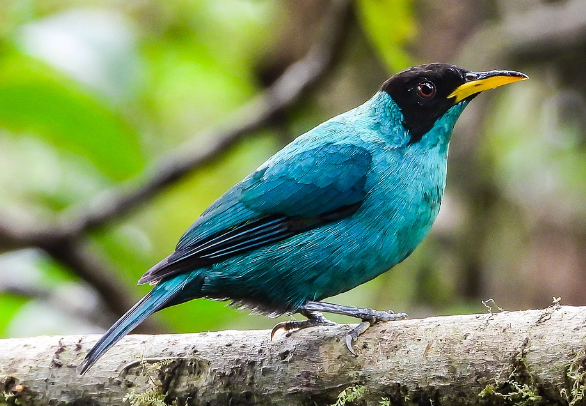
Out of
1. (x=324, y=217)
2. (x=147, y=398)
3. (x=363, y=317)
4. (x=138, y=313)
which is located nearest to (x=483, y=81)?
(x=324, y=217)

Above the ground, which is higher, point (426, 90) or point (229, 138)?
point (229, 138)

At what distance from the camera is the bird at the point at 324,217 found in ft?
13.1

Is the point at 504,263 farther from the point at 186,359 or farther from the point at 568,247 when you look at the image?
the point at 186,359

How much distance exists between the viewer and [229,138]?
6.38 meters

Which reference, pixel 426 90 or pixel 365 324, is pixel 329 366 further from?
pixel 426 90

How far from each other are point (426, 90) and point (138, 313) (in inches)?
75.6

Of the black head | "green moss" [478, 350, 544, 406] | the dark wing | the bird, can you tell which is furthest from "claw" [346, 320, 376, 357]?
the black head

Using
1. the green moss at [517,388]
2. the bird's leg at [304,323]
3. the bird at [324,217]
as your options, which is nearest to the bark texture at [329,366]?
the green moss at [517,388]

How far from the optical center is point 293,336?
12.3 feet

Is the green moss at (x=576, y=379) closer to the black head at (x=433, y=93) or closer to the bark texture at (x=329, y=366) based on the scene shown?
the bark texture at (x=329, y=366)

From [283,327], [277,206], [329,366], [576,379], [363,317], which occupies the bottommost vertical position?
[576,379]

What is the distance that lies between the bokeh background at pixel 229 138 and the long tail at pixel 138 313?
2.13 meters

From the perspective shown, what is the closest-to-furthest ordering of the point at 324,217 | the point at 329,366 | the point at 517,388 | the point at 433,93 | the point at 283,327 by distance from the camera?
the point at 517,388 → the point at 329,366 → the point at 283,327 → the point at 324,217 → the point at 433,93

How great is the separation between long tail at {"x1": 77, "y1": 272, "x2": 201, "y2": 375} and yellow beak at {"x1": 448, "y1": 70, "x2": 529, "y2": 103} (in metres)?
1.67
